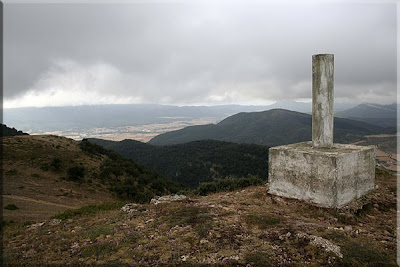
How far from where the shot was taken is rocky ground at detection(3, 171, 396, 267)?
4.71m

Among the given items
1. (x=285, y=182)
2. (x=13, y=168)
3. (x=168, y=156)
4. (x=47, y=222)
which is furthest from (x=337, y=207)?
(x=168, y=156)

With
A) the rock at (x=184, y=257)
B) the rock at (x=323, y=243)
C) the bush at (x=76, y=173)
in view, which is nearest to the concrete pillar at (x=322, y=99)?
the rock at (x=323, y=243)

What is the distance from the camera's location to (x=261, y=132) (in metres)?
160

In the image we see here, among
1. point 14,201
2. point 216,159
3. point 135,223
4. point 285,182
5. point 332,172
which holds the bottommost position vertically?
point 216,159

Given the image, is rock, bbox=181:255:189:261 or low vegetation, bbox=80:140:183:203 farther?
low vegetation, bbox=80:140:183:203

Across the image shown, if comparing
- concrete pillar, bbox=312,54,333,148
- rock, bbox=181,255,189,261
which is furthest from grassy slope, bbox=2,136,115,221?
concrete pillar, bbox=312,54,333,148

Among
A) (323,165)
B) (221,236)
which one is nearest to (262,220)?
(221,236)

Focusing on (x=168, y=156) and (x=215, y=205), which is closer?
(x=215, y=205)

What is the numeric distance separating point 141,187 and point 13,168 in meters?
9.27

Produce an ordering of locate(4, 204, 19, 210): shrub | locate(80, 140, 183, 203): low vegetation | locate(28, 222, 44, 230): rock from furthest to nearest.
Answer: locate(80, 140, 183, 203): low vegetation → locate(4, 204, 19, 210): shrub → locate(28, 222, 44, 230): rock

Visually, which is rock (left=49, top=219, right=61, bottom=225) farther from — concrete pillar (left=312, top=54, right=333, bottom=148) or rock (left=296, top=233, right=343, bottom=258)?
concrete pillar (left=312, top=54, right=333, bottom=148)

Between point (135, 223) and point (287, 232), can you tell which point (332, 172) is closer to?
point (287, 232)

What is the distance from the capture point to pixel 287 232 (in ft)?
18.4

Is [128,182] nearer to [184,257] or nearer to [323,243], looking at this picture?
[184,257]
